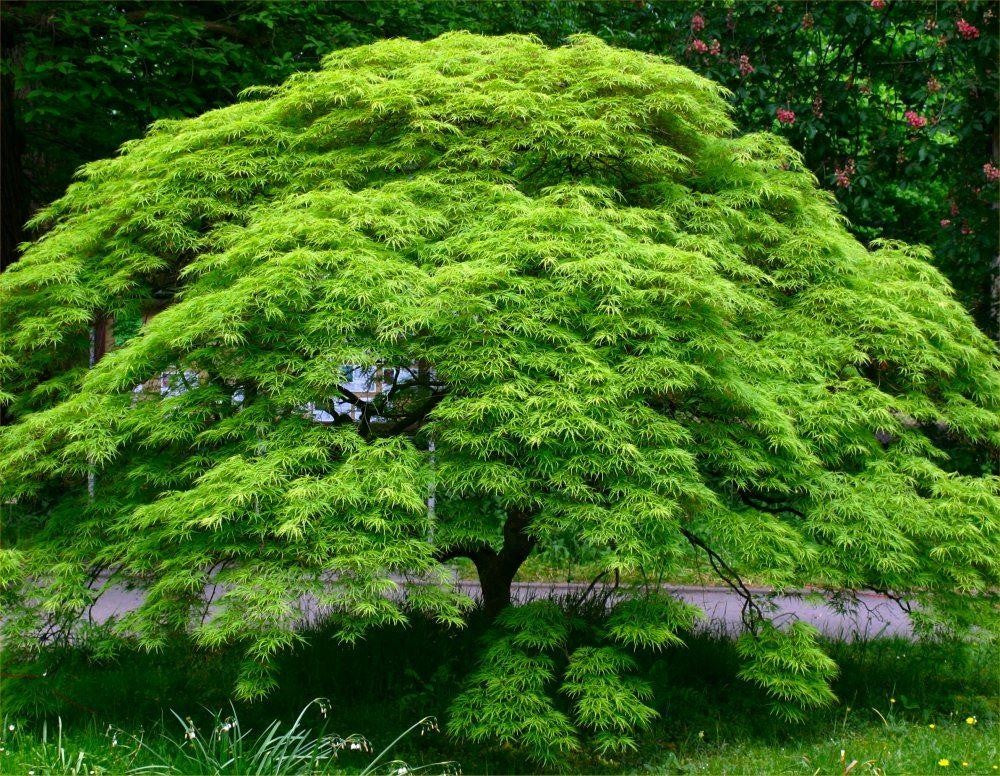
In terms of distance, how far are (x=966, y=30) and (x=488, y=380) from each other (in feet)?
23.3

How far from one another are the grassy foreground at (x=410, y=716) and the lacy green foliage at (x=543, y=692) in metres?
0.35

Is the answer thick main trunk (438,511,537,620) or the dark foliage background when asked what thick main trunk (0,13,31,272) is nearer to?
the dark foliage background

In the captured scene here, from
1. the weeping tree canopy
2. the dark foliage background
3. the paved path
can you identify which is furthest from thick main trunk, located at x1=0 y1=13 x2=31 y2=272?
the paved path

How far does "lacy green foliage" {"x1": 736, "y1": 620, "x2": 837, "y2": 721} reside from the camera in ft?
13.6

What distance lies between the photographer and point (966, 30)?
827 cm

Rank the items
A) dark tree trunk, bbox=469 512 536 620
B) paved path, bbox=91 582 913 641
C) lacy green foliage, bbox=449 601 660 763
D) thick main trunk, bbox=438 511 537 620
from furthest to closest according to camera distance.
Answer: paved path, bbox=91 582 913 641
dark tree trunk, bbox=469 512 536 620
thick main trunk, bbox=438 511 537 620
lacy green foliage, bbox=449 601 660 763

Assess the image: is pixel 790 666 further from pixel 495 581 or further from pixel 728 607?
pixel 728 607

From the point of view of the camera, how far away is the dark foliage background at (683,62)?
8289mm

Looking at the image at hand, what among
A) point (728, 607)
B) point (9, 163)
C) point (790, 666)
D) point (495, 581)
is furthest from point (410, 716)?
point (9, 163)

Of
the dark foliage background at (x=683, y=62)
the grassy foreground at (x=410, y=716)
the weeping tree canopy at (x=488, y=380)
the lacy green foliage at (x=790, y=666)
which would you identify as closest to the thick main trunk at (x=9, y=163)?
the dark foliage background at (x=683, y=62)

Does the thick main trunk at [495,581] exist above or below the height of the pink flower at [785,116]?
below

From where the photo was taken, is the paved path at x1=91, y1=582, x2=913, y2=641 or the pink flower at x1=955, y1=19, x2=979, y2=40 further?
the pink flower at x1=955, y1=19, x2=979, y2=40

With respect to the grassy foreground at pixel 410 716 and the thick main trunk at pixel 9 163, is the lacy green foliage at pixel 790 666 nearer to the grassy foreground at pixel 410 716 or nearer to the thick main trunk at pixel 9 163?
the grassy foreground at pixel 410 716

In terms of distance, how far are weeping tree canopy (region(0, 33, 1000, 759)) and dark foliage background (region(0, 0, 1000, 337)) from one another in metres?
3.28
